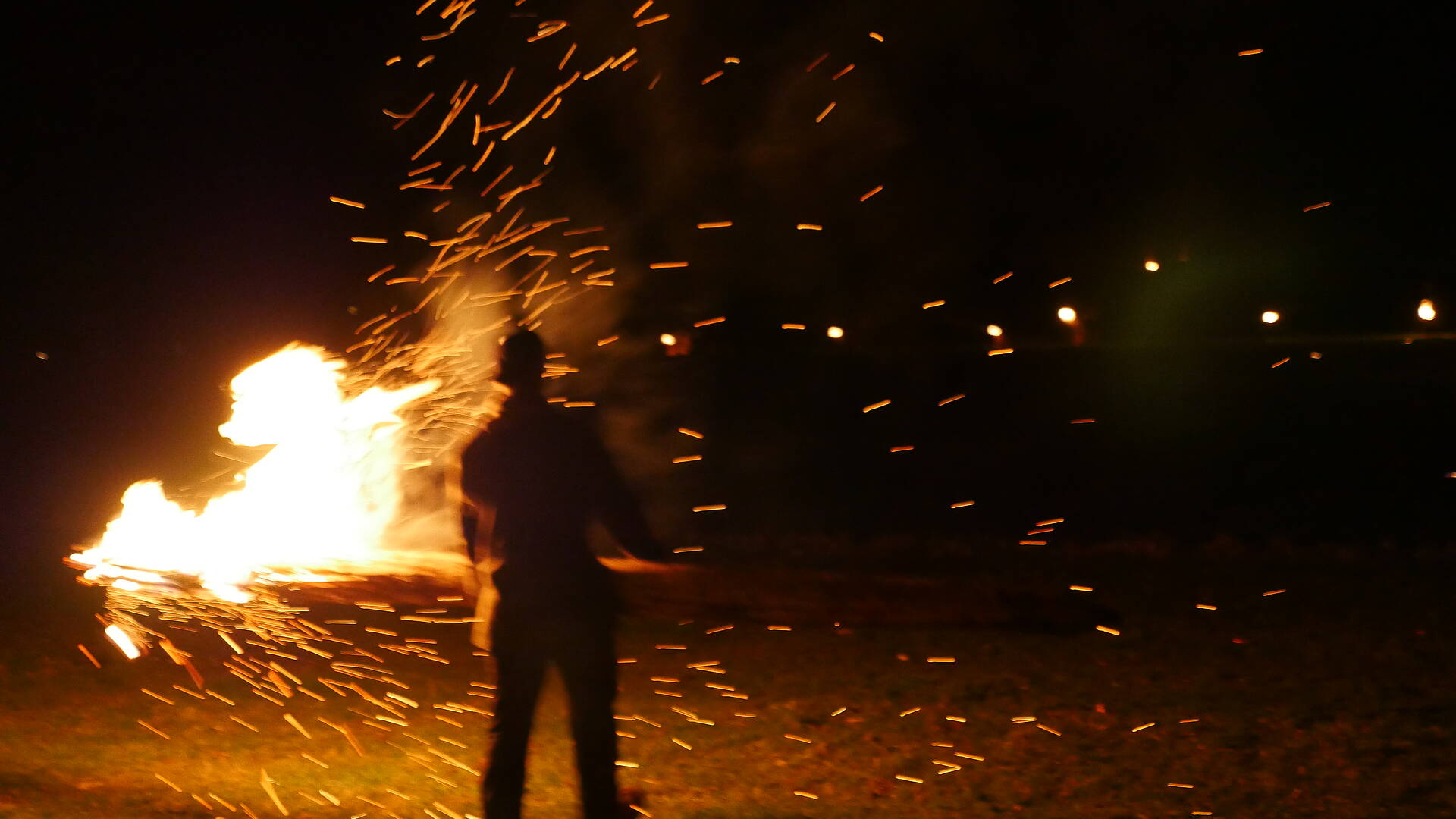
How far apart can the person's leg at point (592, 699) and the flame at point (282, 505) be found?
3.38 metres

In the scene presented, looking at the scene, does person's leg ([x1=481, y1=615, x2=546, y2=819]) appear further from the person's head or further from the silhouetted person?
the person's head

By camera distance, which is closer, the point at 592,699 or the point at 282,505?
the point at 592,699

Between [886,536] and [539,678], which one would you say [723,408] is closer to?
[886,536]

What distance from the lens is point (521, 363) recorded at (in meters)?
4.25

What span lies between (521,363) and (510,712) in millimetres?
1232

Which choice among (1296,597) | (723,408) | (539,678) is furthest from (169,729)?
(723,408)

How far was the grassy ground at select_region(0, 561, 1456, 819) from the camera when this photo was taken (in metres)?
5.48

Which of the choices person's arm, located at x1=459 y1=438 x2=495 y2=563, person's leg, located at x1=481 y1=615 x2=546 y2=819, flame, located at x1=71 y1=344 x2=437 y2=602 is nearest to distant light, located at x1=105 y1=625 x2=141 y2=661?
flame, located at x1=71 y1=344 x2=437 y2=602

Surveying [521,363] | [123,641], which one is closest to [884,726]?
[521,363]

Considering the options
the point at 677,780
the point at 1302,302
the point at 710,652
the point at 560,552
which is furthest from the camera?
the point at 1302,302

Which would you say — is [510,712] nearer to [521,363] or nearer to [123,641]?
[521,363]

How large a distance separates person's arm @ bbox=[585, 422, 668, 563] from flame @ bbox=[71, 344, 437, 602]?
11.3 feet

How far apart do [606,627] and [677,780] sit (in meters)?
1.98

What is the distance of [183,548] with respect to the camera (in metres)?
7.54
